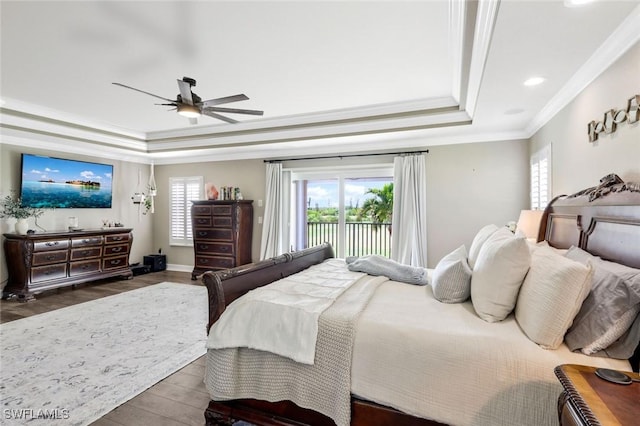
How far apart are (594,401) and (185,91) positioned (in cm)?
319

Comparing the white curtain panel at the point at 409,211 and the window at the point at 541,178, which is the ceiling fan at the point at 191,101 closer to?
the white curtain panel at the point at 409,211

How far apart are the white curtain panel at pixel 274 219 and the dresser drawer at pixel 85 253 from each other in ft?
9.72

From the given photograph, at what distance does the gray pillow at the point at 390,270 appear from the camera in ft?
8.48

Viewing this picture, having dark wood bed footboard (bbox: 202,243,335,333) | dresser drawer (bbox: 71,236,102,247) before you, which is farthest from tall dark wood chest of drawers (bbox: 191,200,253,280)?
dark wood bed footboard (bbox: 202,243,335,333)

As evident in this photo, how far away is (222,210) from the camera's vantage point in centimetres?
572

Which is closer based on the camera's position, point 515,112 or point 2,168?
point 515,112

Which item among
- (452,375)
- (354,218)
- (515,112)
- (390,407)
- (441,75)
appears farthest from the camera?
(354,218)

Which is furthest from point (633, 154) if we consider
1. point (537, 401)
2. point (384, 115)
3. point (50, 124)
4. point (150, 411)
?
point (50, 124)

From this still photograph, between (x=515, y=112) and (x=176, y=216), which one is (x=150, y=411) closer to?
(x=515, y=112)

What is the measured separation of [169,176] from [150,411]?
5.80 meters

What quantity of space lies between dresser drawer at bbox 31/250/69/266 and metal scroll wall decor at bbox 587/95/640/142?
693 cm

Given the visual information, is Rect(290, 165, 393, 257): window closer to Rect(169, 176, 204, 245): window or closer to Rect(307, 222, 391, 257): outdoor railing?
Rect(307, 222, 391, 257): outdoor railing

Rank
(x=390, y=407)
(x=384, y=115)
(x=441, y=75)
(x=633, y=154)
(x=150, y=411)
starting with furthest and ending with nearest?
(x=384, y=115)
(x=441, y=75)
(x=150, y=411)
(x=633, y=154)
(x=390, y=407)

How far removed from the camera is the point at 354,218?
17.8 ft
